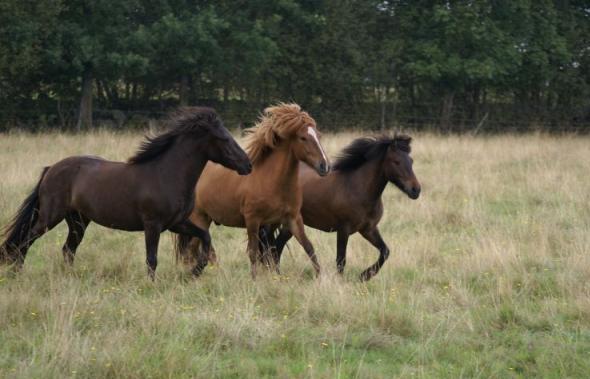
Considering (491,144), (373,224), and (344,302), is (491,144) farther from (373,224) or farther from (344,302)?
(344,302)

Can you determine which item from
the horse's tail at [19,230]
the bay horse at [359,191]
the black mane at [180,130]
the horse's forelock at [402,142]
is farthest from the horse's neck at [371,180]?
the horse's tail at [19,230]

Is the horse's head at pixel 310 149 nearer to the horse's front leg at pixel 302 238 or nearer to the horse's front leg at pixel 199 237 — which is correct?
the horse's front leg at pixel 302 238

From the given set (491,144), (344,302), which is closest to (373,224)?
(344,302)

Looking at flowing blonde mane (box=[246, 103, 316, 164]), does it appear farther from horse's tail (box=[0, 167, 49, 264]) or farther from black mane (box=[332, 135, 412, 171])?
horse's tail (box=[0, 167, 49, 264])

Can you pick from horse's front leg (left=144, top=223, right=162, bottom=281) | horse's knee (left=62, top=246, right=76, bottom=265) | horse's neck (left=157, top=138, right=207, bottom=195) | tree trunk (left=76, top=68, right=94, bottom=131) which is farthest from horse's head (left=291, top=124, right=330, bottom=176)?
tree trunk (left=76, top=68, right=94, bottom=131)

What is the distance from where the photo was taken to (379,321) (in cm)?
595

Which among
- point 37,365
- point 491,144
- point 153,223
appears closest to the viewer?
point 37,365

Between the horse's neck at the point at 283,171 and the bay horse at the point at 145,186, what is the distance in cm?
41

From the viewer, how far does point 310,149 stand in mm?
7441

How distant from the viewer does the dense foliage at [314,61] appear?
23.7 m

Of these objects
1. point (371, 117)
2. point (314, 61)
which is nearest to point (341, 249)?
point (371, 117)

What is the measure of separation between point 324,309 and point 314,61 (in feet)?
73.1

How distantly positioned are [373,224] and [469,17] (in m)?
21.1

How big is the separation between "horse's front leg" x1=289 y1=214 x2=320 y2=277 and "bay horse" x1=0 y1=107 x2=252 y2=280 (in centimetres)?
74
